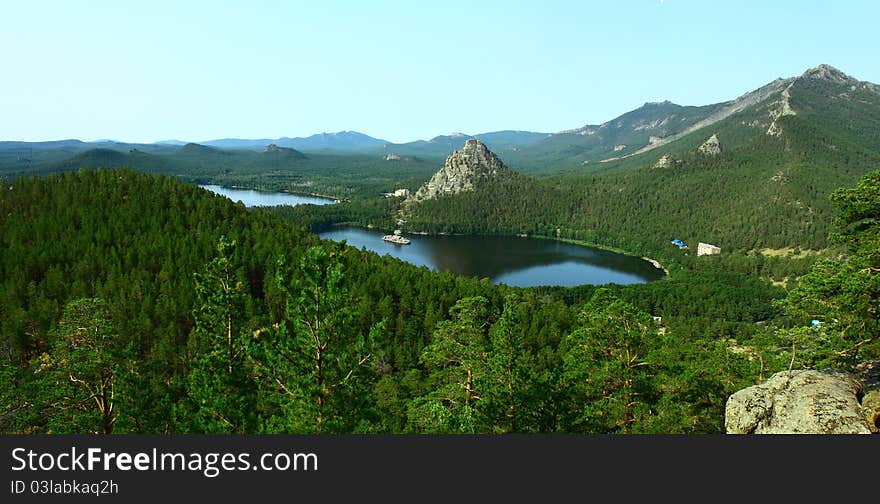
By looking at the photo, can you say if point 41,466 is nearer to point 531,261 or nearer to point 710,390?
point 710,390

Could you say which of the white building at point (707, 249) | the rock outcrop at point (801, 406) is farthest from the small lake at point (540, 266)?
the rock outcrop at point (801, 406)

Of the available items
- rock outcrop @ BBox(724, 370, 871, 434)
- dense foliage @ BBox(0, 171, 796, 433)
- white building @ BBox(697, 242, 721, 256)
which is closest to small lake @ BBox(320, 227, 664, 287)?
white building @ BBox(697, 242, 721, 256)

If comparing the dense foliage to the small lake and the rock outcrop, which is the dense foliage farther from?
the small lake

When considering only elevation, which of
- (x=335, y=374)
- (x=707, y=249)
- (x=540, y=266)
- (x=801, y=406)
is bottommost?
(x=540, y=266)

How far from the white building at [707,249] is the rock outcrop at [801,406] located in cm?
19100

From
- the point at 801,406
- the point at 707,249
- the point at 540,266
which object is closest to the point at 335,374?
the point at 801,406

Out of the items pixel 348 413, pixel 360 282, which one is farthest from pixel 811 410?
pixel 360 282

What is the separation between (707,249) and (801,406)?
195m

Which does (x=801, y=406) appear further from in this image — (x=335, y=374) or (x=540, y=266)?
(x=540, y=266)

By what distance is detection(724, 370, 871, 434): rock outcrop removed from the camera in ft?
52.4

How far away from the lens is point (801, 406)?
17.0 m

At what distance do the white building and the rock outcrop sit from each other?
627ft

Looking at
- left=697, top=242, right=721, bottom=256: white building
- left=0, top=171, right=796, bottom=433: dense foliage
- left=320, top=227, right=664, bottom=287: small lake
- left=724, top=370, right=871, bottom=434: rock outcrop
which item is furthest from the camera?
left=697, top=242, right=721, bottom=256: white building

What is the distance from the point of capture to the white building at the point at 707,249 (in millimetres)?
186875
